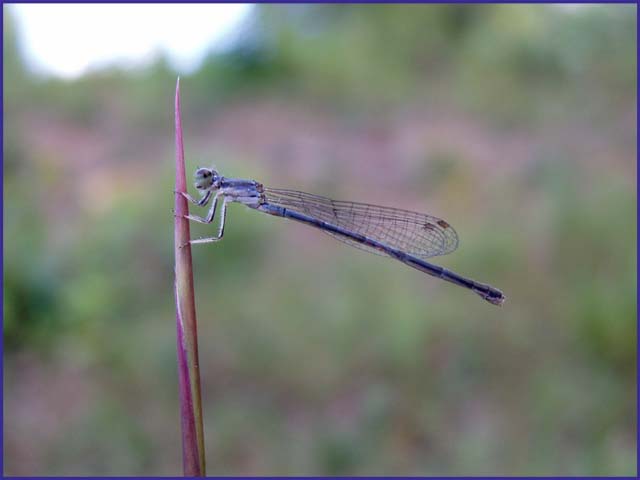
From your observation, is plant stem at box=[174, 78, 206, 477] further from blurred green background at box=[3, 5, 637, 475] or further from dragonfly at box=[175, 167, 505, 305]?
blurred green background at box=[3, 5, 637, 475]

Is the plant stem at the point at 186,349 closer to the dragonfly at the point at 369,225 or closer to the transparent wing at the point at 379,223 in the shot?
the dragonfly at the point at 369,225

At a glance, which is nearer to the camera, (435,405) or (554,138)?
(435,405)

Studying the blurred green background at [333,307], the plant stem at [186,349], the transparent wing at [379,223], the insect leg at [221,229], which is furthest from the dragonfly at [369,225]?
the blurred green background at [333,307]

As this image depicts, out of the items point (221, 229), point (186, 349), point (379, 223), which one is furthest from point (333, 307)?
point (186, 349)

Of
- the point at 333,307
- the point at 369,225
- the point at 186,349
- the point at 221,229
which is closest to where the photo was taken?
the point at 186,349

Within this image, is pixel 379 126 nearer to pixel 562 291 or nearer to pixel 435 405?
pixel 562 291

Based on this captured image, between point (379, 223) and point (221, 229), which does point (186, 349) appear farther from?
point (379, 223)

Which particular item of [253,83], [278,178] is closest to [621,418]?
[278,178]
